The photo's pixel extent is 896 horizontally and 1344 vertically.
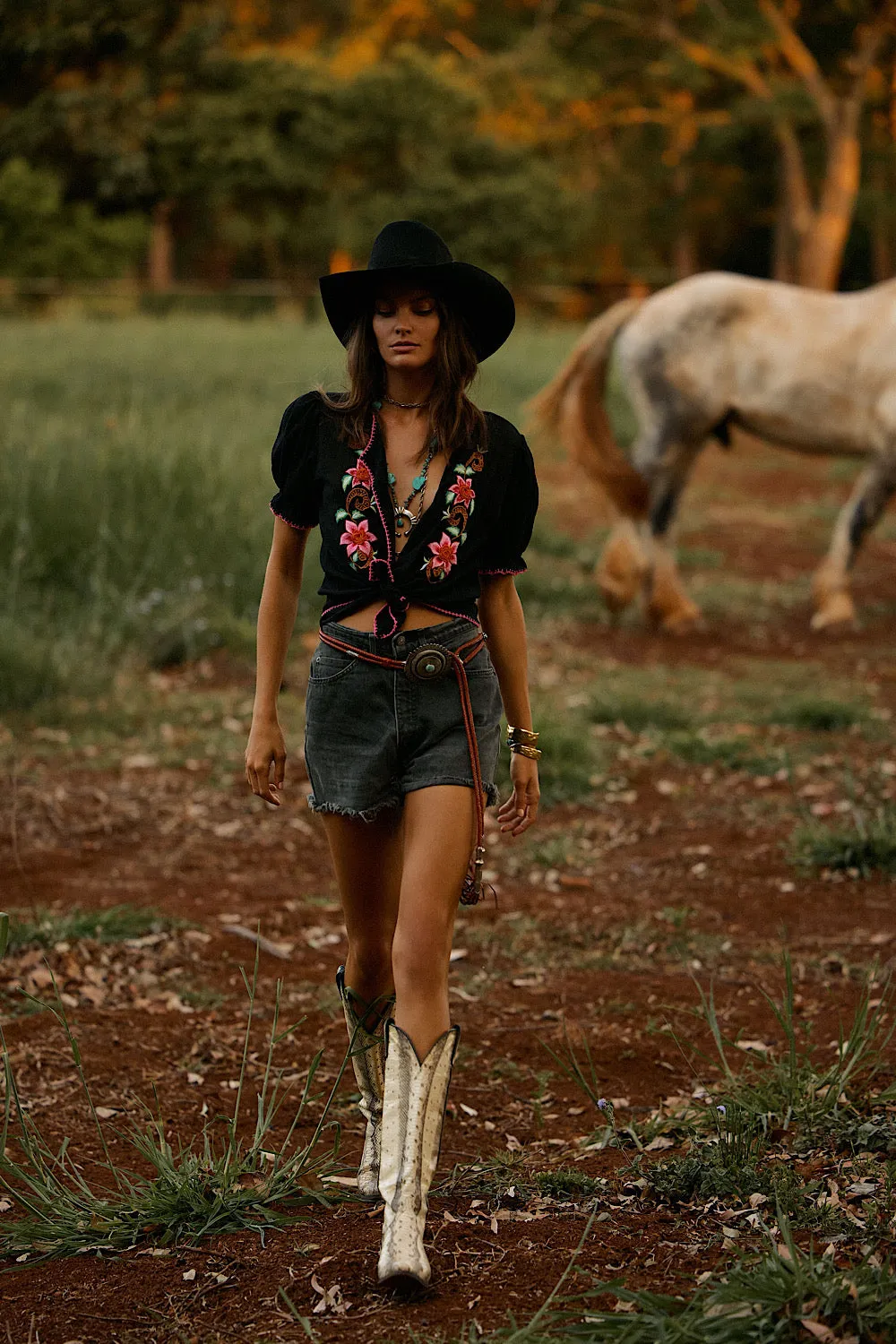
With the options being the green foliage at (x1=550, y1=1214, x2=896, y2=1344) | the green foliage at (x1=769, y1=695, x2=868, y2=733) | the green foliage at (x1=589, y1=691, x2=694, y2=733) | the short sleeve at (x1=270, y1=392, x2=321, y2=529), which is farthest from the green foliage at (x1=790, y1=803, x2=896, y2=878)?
the green foliage at (x1=550, y1=1214, x2=896, y2=1344)

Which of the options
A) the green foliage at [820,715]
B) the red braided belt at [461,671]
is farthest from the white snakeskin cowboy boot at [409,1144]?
the green foliage at [820,715]

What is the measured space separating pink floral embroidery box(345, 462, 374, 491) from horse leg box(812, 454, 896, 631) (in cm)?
662

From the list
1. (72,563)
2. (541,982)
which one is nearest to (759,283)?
(72,563)

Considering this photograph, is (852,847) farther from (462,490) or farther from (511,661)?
(462,490)

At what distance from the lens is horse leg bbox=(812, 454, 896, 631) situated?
9180mm

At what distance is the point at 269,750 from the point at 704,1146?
1157 millimetres

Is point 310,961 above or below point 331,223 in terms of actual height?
below

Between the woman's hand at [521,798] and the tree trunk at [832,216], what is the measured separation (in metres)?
23.9

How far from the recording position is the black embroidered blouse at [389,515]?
2.92 meters

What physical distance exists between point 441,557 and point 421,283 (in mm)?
506

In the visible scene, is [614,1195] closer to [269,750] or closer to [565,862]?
[269,750]

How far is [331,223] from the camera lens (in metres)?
33.5

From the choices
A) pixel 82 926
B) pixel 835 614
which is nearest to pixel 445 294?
pixel 82 926

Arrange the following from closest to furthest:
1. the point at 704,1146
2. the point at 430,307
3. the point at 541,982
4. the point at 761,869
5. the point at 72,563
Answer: the point at 430,307
the point at 704,1146
the point at 541,982
the point at 761,869
the point at 72,563
